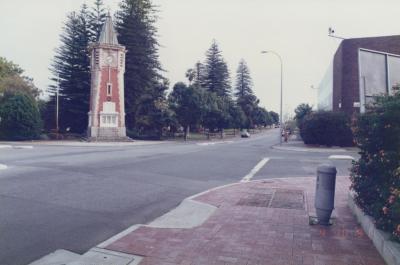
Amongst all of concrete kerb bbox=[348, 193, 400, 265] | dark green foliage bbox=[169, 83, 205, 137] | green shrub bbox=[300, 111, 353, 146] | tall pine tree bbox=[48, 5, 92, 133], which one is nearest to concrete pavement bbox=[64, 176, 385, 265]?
concrete kerb bbox=[348, 193, 400, 265]

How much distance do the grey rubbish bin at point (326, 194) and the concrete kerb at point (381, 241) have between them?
596 mm

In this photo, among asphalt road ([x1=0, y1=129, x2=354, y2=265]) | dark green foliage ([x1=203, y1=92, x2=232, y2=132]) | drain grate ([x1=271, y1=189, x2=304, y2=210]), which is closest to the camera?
asphalt road ([x1=0, y1=129, x2=354, y2=265])

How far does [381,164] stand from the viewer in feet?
18.6

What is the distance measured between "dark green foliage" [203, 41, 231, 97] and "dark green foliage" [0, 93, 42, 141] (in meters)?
41.1

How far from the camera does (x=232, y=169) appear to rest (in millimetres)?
15398

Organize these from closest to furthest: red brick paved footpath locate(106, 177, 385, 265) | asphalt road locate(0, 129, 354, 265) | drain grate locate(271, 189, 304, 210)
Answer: red brick paved footpath locate(106, 177, 385, 265) → asphalt road locate(0, 129, 354, 265) → drain grate locate(271, 189, 304, 210)

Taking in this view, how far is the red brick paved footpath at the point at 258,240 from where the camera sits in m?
4.71

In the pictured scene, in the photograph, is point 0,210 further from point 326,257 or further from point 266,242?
point 326,257

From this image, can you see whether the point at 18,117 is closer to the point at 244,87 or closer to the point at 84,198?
the point at 84,198

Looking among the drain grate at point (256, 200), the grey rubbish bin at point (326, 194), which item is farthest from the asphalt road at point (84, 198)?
the grey rubbish bin at point (326, 194)

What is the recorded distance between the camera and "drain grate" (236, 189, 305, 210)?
8.04 metres

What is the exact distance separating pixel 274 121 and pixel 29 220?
17147cm

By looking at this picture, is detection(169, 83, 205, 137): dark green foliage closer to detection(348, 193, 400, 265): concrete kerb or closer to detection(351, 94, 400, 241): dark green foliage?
detection(351, 94, 400, 241): dark green foliage

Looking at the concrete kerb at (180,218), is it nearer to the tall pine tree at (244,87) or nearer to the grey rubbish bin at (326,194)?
the grey rubbish bin at (326,194)
